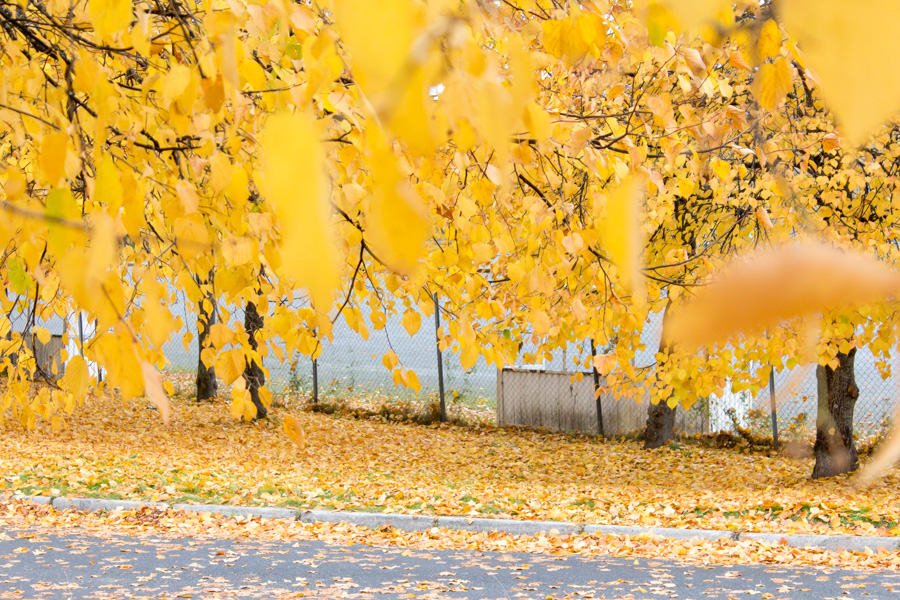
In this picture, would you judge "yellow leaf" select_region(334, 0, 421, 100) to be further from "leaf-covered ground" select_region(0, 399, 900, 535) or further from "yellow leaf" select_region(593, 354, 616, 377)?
"leaf-covered ground" select_region(0, 399, 900, 535)

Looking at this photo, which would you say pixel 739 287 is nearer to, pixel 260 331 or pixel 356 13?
pixel 356 13

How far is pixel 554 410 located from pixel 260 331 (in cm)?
1049

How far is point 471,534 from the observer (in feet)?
23.4

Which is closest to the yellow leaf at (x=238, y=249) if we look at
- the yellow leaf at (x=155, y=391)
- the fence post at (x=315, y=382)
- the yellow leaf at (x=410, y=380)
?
the yellow leaf at (x=410, y=380)

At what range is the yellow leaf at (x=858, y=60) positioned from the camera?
→ 1.16ft

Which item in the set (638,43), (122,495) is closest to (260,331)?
(638,43)

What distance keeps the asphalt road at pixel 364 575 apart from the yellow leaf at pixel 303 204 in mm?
5048

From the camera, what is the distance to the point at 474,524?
729cm

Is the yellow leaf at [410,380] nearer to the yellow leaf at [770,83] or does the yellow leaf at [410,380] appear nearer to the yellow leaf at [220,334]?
the yellow leaf at [220,334]

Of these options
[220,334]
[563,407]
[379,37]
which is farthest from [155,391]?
[563,407]

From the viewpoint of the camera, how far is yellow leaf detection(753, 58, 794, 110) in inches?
36.1

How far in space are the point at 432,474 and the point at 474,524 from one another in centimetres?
308

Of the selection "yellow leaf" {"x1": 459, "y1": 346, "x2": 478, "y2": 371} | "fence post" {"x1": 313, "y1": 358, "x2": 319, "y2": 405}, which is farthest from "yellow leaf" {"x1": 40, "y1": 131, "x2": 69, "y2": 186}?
"fence post" {"x1": 313, "y1": 358, "x2": 319, "y2": 405}

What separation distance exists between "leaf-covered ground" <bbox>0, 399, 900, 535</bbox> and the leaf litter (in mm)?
27
